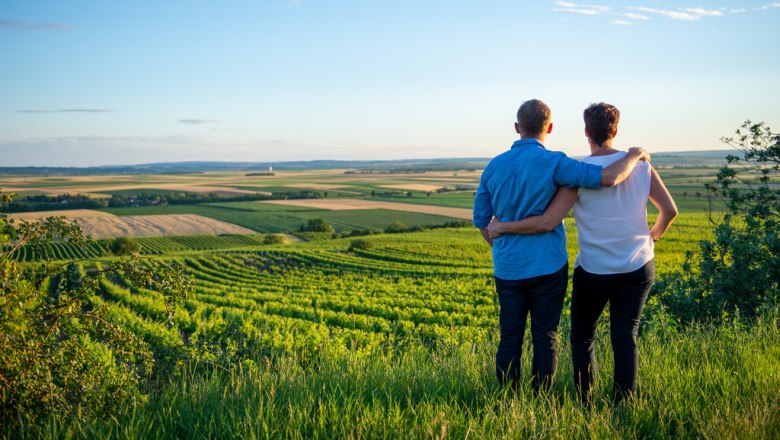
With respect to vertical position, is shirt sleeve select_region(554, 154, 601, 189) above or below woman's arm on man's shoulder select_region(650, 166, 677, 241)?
above

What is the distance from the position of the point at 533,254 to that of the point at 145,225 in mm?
70871

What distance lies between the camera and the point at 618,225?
11.1 feet

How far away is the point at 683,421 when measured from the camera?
287 cm

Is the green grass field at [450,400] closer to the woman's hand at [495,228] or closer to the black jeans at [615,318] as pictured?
the black jeans at [615,318]

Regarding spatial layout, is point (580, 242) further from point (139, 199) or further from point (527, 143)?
point (139, 199)

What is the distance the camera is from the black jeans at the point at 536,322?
3.49 metres

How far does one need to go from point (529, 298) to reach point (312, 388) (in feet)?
4.95

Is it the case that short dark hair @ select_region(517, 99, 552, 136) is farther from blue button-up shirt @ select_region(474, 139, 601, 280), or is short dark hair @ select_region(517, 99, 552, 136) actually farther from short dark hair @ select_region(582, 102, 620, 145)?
short dark hair @ select_region(582, 102, 620, 145)

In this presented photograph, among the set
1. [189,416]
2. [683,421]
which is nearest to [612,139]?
[683,421]

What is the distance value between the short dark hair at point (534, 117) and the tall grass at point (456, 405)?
1.62 m

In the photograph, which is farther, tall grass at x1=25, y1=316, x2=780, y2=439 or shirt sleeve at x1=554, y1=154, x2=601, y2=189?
shirt sleeve at x1=554, y1=154, x2=601, y2=189

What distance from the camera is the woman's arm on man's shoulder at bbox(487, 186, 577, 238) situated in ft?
11.4

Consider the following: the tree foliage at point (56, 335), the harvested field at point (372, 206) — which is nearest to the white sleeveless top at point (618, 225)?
the tree foliage at point (56, 335)

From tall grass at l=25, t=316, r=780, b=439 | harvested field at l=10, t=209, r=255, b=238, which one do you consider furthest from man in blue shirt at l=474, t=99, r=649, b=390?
harvested field at l=10, t=209, r=255, b=238
